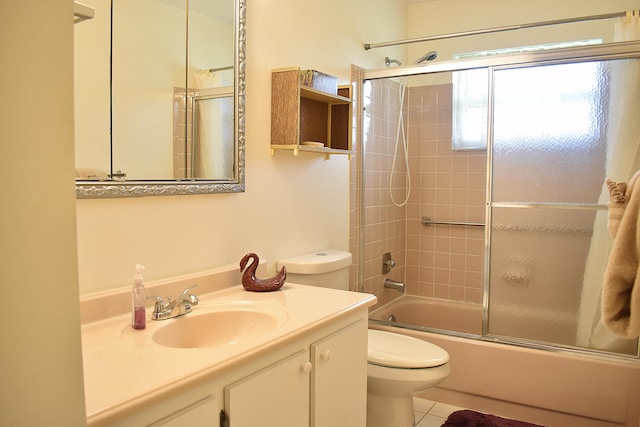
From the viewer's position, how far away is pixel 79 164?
151 cm

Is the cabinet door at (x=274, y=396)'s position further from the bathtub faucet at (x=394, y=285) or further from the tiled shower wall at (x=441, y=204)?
the tiled shower wall at (x=441, y=204)

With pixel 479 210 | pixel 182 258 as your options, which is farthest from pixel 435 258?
pixel 182 258

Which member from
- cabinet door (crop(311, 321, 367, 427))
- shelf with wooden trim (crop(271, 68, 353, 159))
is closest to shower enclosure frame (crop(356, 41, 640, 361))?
shelf with wooden trim (crop(271, 68, 353, 159))

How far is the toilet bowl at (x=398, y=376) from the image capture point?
223cm

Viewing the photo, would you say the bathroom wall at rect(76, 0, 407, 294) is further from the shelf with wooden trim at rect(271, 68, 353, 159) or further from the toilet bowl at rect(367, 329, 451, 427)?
the toilet bowl at rect(367, 329, 451, 427)

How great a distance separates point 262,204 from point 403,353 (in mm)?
923

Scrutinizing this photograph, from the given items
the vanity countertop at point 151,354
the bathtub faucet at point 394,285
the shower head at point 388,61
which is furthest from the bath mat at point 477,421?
the shower head at point 388,61

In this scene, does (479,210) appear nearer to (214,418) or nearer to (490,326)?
(490,326)

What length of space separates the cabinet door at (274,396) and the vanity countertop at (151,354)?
82mm

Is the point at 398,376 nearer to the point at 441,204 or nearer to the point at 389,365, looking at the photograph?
the point at 389,365

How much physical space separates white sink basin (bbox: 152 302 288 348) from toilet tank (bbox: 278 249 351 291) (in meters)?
0.59

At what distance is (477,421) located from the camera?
264 centimetres

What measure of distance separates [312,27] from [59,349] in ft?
7.68

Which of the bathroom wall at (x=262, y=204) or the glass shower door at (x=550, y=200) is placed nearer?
the bathroom wall at (x=262, y=204)
